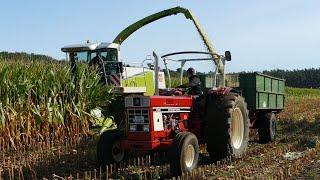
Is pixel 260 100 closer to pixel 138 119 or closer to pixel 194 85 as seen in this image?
pixel 194 85

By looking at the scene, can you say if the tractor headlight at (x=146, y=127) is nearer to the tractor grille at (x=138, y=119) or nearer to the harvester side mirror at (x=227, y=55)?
the tractor grille at (x=138, y=119)

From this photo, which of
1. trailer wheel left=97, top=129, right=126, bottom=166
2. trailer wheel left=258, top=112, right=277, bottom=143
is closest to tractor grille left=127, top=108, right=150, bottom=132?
trailer wheel left=97, top=129, right=126, bottom=166

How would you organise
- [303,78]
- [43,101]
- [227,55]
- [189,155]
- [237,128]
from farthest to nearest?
[303,78] → [43,101] → [237,128] → [227,55] → [189,155]

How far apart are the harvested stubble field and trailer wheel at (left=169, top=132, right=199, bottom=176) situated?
18 cm

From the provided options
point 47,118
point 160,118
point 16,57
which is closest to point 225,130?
point 160,118

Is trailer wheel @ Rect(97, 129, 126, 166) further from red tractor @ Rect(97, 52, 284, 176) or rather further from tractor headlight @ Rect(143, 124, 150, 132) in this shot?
tractor headlight @ Rect(143, 124, 150, 132)

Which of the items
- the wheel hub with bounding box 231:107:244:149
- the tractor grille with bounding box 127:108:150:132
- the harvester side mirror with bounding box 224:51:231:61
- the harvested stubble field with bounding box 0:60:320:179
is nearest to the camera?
the tractor grille with bounding box 127:108:150:132

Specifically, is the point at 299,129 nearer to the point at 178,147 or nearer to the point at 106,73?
the point at 106,73

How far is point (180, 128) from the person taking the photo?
8516 mm

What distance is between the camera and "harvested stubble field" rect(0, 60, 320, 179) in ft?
26.1

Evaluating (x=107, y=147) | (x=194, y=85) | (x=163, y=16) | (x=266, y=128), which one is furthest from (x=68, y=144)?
(x=163, y=16)

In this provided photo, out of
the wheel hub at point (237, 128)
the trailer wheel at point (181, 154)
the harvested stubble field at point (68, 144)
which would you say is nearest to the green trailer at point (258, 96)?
the harvested stubble field at point (68, 144)

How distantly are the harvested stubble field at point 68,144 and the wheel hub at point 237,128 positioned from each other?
389 mm

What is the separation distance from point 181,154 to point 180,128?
1.21 metres
